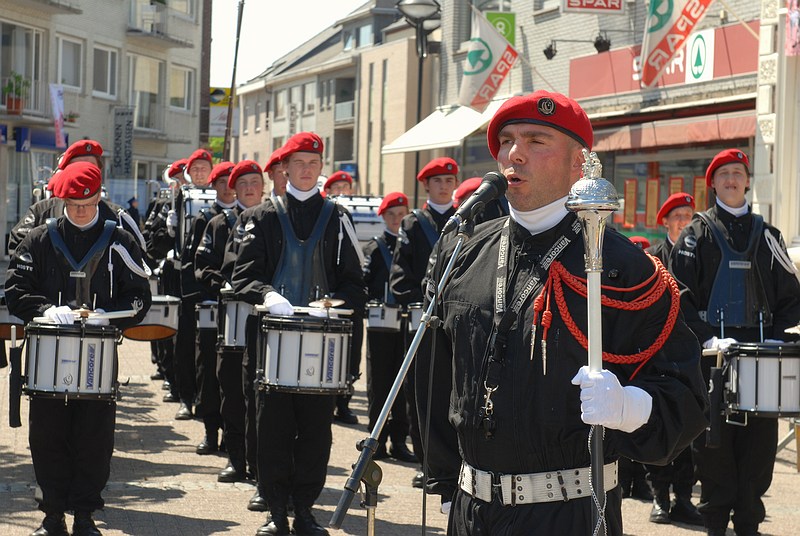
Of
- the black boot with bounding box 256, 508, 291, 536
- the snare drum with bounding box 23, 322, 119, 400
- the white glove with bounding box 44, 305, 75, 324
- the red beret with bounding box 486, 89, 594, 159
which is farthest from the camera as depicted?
the black boot with bounding box 256, 508, 291, 536

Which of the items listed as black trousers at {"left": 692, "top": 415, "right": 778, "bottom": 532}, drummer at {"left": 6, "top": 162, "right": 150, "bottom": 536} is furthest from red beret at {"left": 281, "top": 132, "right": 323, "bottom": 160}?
black trousers at {"left": 692, "top": 415, "right": 778, "bottom": 532}

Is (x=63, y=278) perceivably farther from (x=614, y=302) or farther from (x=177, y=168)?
(x=177, y=168)

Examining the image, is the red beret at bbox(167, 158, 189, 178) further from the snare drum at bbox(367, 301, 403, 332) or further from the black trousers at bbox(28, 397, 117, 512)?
the black trousers at bbox(28, 397, 117, 512)

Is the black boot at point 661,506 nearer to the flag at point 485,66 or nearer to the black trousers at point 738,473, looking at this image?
the black trousers at point 738,473

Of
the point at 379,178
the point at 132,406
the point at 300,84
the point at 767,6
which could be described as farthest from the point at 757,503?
the point at 300,84

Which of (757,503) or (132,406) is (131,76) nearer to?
(132,406)

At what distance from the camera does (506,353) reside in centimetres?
391

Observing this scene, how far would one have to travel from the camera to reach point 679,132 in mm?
19703

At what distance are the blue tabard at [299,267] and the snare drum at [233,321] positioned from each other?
1177 mm

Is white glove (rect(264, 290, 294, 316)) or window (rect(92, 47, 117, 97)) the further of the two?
window (rect(92, 47, 117, 97))

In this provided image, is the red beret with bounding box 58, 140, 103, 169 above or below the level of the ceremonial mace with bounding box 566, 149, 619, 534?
above

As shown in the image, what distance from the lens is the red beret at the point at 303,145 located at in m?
8.18

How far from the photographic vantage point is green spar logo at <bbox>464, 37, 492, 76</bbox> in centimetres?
2369

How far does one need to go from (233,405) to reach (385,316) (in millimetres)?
2246
